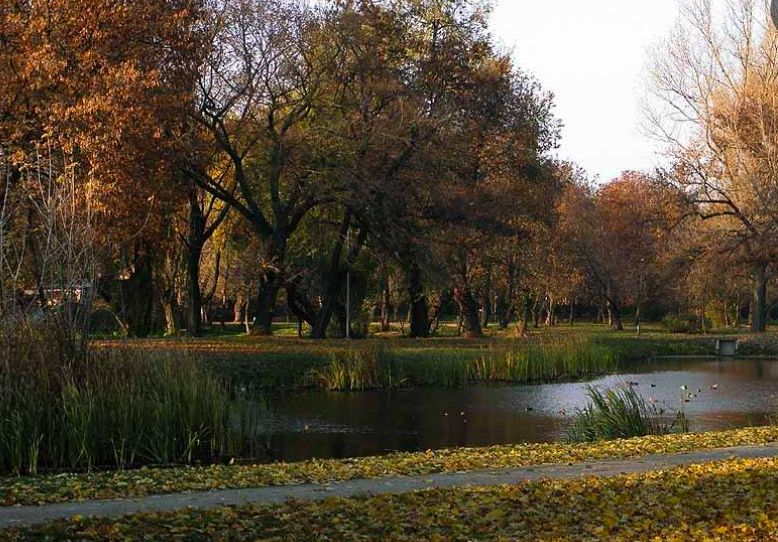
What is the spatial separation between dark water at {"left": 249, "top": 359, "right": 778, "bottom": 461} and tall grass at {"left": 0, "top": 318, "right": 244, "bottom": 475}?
1.36 metres

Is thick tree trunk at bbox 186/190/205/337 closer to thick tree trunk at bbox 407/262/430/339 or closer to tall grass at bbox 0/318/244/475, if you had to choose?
thick tree trunk at bbox 407/262/430/339

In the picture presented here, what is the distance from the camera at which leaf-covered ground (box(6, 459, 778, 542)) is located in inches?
275

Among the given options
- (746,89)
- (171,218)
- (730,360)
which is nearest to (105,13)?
(171,218)

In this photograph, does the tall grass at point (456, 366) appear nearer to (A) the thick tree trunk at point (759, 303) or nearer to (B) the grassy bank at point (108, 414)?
(B) the grassy bank at point (108, 414)

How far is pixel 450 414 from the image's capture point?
66.8 ft

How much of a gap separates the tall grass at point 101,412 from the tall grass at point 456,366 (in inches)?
381

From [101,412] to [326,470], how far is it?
168 inches

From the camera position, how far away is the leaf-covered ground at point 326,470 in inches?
347

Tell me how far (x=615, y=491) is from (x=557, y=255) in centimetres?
4659

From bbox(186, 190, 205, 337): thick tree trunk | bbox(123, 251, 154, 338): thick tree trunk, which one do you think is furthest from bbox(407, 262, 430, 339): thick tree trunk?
bbox(123, 251, 154, 338): thick tree trunk

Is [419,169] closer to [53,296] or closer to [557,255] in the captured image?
[53,296]

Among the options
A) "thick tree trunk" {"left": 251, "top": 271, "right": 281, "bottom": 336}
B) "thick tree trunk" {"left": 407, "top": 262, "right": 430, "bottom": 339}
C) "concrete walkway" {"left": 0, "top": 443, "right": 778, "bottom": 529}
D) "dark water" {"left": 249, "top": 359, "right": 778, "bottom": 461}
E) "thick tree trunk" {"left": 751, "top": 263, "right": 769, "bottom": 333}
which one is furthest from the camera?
"thick tree trunk" {"left": 751, "top": 263, "right": 769, "bottom": 333}

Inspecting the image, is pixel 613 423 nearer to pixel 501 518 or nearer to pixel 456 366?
pixel 501 518

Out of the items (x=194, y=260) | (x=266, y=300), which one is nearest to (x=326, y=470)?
(x=266, y=300)
